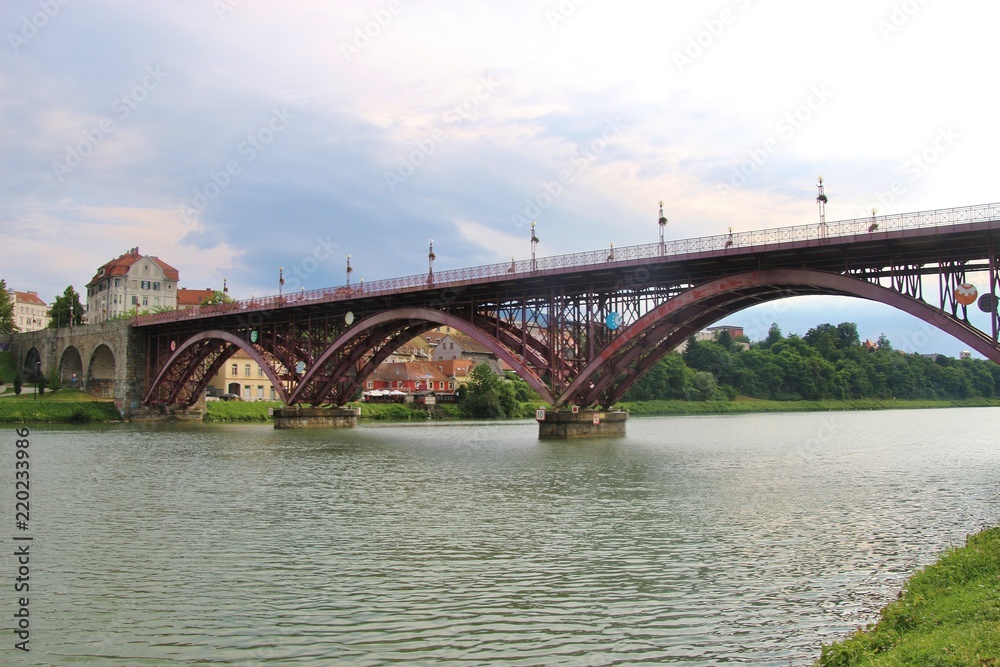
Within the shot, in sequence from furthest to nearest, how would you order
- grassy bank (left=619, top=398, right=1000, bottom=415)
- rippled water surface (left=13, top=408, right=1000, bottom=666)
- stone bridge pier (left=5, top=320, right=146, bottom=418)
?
grassy bank (left=619, top=398, right=1000, bottom=415) < stone bridge pier (left=5, top=320, right=146, bottom=418) < rippled water surface (left=13, top=408, right=1000, bottom=666)

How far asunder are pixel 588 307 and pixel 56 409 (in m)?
57.0

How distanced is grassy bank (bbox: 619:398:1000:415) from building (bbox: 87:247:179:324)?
77635 mm

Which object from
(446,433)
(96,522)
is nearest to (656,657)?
(96,522)

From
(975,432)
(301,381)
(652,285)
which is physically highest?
(652,285)

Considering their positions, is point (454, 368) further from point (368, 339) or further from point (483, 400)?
point (368, 339)

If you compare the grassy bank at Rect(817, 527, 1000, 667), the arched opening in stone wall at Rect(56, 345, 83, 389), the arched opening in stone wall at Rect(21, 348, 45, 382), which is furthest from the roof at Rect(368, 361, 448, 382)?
the grassy bank at Rect(817, 527, 1000, 667)

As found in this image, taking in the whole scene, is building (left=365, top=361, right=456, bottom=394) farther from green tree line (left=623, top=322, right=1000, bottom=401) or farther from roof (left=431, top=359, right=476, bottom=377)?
green tree line (left=623, top=322, right=1000, bottom=401)

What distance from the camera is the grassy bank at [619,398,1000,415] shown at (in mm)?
115125

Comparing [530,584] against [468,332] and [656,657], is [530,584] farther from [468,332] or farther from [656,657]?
[468,332]

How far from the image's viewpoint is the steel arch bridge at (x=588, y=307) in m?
38.5

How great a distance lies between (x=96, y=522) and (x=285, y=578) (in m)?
8.77

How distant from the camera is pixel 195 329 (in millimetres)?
88062

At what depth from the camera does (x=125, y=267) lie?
135 m

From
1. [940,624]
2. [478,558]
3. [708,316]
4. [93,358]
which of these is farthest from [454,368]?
[940,624]
